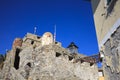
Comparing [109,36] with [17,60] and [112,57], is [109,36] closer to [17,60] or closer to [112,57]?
[112,57]

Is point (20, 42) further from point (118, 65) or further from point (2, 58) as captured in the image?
point (118, 65)

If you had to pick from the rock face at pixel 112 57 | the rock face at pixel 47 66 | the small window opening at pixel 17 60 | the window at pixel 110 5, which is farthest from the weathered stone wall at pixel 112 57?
the small window opening at pixel 17 60

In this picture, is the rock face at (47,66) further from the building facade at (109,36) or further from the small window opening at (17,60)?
the building facade at (109,36)

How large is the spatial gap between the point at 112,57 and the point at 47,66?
12.9 m

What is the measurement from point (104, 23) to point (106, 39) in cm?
77

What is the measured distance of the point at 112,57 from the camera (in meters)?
6.10

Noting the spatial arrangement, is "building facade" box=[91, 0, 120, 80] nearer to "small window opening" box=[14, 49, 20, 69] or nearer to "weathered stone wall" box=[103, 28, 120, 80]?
"weathered stone wall" box=[103, 28, 120, 80]

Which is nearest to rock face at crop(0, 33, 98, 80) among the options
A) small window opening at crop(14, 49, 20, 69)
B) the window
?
small window opening at crop(14, 49, 20, 69)

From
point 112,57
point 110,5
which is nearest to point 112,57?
point 112,57

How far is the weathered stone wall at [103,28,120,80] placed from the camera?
227 inches

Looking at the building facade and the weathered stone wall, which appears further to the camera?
the building facade

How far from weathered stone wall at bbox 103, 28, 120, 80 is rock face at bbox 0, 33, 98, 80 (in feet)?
38.1

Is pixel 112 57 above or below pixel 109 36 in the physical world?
below

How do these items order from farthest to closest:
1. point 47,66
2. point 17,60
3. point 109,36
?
point 17,60 → point 47,66 → point 109,36
